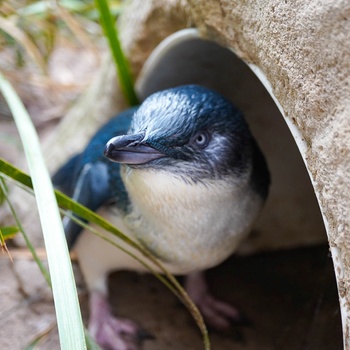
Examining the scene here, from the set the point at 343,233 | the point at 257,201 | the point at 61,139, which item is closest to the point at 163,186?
the point at 257,201

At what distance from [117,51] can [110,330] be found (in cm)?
76

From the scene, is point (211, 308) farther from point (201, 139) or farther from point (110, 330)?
point (201, 139)

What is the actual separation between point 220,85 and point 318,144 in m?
0.90

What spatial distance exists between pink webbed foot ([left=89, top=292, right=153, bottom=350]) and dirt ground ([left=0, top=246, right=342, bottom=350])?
3 centimetres

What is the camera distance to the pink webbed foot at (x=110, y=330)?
1.66m

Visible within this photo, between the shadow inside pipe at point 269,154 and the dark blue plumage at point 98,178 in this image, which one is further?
the shadow inside pipe at point 269,154

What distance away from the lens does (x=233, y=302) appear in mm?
1867

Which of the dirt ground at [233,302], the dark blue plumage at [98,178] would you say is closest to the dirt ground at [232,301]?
the dirt ground at [233,302]

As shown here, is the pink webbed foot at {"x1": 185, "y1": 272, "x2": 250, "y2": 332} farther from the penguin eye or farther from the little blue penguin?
the penguin eye

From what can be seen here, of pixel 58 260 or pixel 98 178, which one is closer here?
pixel 58 260

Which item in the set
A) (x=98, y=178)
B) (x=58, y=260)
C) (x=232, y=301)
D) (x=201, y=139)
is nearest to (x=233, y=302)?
(x=232, y=301)

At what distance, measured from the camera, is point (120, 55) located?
178 centimetres

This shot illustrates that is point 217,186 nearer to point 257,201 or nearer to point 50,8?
point 257,201

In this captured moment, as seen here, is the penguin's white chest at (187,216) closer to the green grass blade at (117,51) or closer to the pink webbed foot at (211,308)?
the pink webbed foot at (211,308)
